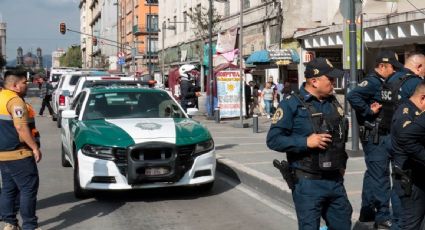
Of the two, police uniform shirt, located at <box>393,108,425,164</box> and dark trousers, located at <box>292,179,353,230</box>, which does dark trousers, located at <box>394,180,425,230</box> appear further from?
dark trousers, located at <box>292,179,353,230</box>

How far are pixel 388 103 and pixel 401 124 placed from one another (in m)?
1.64

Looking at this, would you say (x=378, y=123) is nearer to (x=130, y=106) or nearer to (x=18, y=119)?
Result: (x=18, y=119)

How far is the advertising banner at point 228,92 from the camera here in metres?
21.8

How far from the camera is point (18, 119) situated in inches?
240

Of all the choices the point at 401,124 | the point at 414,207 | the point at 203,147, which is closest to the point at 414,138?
the point at 401,124

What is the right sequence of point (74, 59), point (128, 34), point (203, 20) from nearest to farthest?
point (203, 20) → point (128, 34) → point (74, 59)

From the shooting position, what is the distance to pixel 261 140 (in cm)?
1537

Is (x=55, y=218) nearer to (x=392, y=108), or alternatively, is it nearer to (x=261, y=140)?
(x=392, y=108)

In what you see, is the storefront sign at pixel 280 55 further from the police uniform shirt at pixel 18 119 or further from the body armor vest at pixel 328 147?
the body armor vest at pixel 328 147

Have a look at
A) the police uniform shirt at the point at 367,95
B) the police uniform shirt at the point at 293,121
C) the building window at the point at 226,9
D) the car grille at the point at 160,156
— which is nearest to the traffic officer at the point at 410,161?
the police uniform shirt at the point at 293,121

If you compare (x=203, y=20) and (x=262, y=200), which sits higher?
(x=203, y=20)

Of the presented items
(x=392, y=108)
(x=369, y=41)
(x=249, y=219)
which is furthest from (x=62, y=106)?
(x=392, y=108)

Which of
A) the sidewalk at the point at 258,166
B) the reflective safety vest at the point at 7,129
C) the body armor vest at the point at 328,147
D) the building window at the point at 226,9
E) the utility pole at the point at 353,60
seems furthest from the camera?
the building window at the point at 226,9

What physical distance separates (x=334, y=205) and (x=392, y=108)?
6.76 feet
